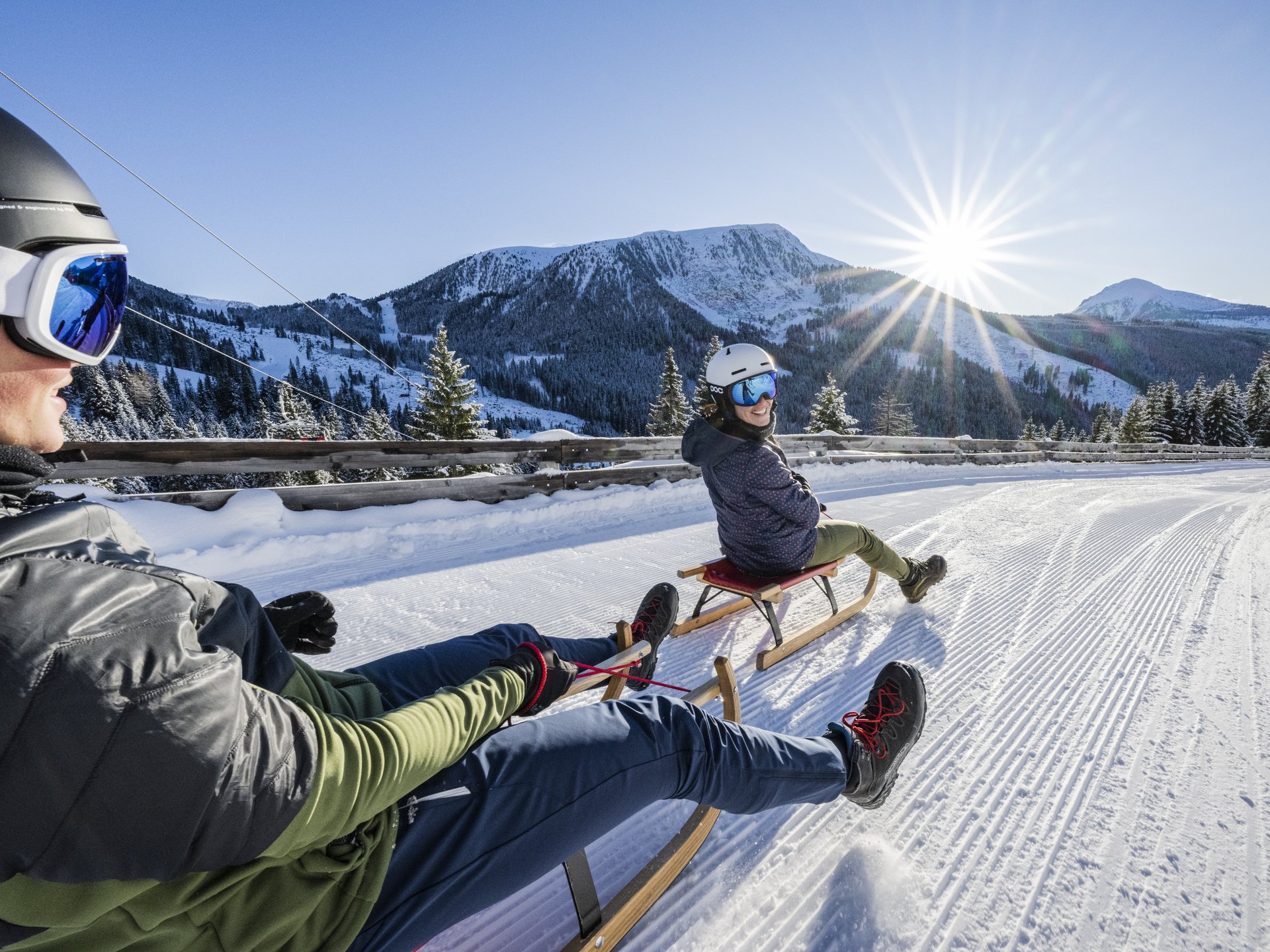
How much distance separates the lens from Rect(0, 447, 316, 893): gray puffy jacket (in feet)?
2.15

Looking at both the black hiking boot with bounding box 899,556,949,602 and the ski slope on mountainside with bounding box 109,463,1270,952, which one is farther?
the black hiking boot with bounding box 899,556,949,602

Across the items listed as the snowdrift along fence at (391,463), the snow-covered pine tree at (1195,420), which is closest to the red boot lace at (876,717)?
the snowdrift along fence at (391,463)

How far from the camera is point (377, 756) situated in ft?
3.17

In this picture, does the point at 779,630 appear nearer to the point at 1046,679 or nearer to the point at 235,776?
the point at 1046,679

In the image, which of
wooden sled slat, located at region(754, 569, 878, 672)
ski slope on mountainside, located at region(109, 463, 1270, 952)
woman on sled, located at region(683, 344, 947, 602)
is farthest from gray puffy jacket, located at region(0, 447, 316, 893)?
woman on sled, located at region(683, 344, 947, 602)

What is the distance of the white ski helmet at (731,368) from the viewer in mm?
Answer: 3248

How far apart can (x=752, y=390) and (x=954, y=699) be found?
6.10ft

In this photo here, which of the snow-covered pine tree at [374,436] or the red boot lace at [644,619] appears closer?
the red boot lace at [644,619]

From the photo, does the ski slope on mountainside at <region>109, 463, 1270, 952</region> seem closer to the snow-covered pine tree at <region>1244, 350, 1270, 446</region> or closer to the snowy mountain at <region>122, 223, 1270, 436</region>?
the snow-covered pine tree at <region>1244, 350, 1270, 446</region>

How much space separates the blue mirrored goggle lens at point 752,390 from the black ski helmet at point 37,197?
269 centimetres

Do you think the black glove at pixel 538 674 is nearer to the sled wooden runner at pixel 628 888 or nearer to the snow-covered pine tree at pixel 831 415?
the sled wooden runner at pixel 628 888

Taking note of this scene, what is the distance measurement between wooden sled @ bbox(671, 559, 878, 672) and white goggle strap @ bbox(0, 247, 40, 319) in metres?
2.83

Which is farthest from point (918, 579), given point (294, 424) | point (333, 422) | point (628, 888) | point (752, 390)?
point (333, 422)

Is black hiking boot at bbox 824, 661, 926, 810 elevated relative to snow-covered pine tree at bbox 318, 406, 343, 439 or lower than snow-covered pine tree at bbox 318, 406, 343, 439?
lower
